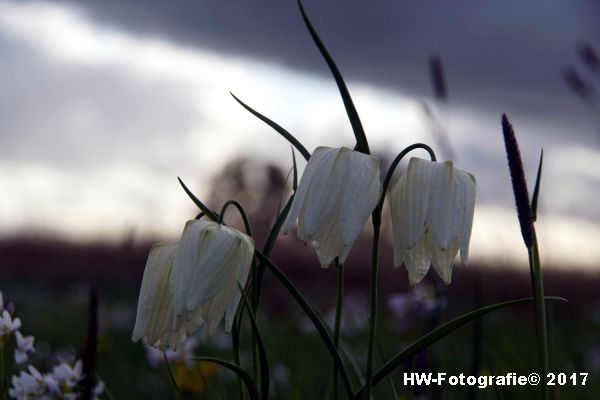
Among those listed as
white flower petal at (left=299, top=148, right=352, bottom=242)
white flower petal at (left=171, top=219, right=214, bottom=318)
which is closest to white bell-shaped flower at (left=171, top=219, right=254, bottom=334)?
white flower petal at (left=171, top=219, right=214, bottom=318)

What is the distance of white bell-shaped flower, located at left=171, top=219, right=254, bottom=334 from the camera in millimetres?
1346

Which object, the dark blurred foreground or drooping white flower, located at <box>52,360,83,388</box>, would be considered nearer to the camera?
drooping white flower, located at <box>52,360,83,388</box>

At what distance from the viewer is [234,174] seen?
12703mm

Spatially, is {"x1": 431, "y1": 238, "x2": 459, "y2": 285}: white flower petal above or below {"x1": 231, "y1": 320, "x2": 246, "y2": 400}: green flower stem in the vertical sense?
above

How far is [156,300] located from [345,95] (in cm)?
46

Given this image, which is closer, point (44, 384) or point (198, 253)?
point (198, 253)

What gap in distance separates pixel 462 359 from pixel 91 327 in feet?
11.6

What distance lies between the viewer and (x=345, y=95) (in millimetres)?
1387

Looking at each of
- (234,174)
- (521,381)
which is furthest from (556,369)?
(234,174)

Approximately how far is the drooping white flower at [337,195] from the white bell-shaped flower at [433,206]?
4.2 inches

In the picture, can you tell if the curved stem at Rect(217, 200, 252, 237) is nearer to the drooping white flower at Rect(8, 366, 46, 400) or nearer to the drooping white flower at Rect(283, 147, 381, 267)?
the drooping white flower at Rect(283, 147, 381, 267)

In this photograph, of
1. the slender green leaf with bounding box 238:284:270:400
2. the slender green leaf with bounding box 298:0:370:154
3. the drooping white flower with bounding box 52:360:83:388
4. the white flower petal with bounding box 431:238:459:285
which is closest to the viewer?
the slender green leaf with bounding box 238:284:270:400

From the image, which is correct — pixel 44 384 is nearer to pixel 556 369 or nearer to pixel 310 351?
pixel 556 369

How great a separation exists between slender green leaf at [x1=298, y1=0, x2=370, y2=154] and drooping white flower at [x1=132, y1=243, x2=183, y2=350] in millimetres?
358
